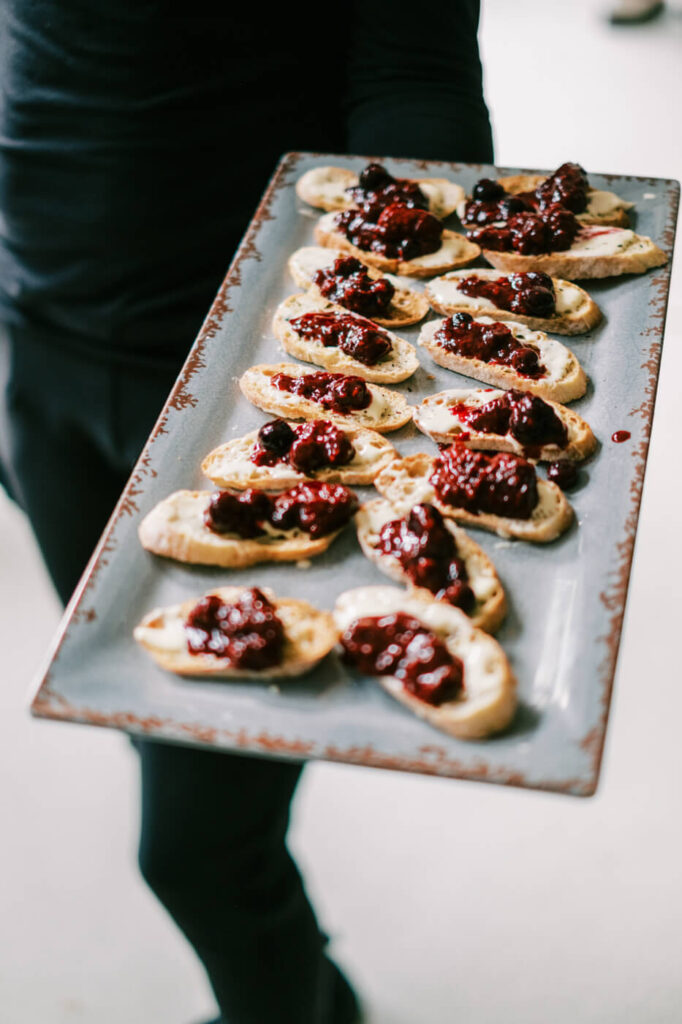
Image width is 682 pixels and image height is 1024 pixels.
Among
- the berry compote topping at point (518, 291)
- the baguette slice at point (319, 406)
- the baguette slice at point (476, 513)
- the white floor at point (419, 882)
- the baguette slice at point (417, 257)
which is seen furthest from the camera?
the white floor at point (419, 882)

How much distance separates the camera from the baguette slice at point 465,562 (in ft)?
4.70

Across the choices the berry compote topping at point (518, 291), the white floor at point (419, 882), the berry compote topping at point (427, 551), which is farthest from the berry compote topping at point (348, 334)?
the white floor at point (419, 882)

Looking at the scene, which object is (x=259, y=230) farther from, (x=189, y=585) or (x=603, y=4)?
(x=603, y=4)

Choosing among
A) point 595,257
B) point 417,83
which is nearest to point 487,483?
point 595,257

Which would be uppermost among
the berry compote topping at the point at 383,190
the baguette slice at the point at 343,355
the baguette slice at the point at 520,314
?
the berry compote topping at the point at 383,190

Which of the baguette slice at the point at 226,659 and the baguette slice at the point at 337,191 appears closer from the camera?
the baguette slice at the point at 226,659

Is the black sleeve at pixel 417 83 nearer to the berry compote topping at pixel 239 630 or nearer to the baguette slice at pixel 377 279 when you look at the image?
the baguette slice at pixel 377 279

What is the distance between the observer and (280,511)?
1567 millimetres

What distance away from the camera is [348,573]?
60.8 inches

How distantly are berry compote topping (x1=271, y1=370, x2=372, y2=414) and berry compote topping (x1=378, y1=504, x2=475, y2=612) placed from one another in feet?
1.04

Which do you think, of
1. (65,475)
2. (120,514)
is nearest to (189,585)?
(120,514)

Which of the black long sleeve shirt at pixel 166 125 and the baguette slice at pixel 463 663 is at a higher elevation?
the black long sleeve shirt at pixel 166 125

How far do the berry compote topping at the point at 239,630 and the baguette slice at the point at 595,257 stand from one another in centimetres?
95

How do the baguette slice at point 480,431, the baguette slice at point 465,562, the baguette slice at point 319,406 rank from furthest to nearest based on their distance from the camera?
the baguette slice at point 319,406, the baguette slice at point 480,431, the baguette slice at point 465,562
